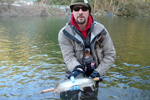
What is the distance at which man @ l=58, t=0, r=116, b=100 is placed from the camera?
3.57 m

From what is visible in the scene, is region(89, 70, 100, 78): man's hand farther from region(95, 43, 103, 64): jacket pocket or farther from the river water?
the river water

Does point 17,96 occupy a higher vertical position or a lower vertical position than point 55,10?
lower

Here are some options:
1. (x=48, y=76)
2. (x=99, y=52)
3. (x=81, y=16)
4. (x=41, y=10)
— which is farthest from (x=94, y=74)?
(x=41, y=10)

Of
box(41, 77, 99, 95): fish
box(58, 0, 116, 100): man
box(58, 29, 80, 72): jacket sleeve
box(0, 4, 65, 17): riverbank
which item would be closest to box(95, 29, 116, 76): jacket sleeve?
box(58, 0, 116, 100): man

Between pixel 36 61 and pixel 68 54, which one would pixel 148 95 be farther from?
pixel 36 61

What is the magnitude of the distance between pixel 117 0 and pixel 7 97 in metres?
89.4

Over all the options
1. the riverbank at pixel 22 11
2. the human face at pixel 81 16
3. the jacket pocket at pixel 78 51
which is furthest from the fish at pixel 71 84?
the riverbank at pixel 22 11

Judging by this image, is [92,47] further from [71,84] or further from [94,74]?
[71,84]

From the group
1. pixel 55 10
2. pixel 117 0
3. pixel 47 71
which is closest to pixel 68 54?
pixel 47 71

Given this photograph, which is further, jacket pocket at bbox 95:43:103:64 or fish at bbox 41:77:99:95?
jacket pocket at bbox 95:43:103:64

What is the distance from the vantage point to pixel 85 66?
3896mm

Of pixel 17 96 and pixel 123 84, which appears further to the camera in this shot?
pixel 123 84

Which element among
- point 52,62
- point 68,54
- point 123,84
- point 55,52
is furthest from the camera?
point 55,52

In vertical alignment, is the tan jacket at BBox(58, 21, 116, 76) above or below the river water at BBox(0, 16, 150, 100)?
above
